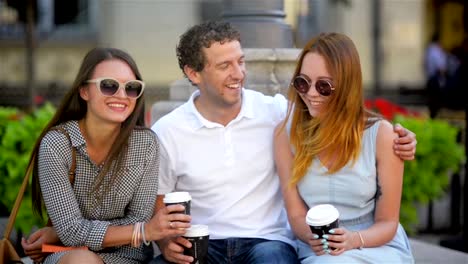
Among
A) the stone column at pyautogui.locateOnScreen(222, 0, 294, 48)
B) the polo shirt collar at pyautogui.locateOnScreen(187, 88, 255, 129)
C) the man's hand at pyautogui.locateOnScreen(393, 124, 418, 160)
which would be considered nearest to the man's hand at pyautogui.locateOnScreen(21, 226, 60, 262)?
the polo shirt collar at pyautogui.locateOnScreen(187, 88, 255, 129)

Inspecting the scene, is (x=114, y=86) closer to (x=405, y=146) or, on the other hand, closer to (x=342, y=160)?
(x=342, y=160)

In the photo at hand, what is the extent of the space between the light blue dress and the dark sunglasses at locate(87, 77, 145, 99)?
83 centimetres

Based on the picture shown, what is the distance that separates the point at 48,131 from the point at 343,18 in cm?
1567

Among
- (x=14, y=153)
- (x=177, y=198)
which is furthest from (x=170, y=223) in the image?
(x=14, y=153)

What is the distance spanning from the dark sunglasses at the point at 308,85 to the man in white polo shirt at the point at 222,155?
27cm

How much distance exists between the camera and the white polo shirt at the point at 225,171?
13.5 ft

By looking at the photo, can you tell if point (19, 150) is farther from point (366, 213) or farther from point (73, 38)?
point (73, 38)

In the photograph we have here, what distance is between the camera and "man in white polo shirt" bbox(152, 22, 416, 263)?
160 inches

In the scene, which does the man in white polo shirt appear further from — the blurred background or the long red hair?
the blurred background

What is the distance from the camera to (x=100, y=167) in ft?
12.7

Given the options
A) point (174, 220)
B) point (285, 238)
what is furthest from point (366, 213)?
point (174, 220)

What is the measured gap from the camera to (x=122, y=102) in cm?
387

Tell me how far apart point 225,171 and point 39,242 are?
876mm

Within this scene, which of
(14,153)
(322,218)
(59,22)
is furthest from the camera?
(59,22)
